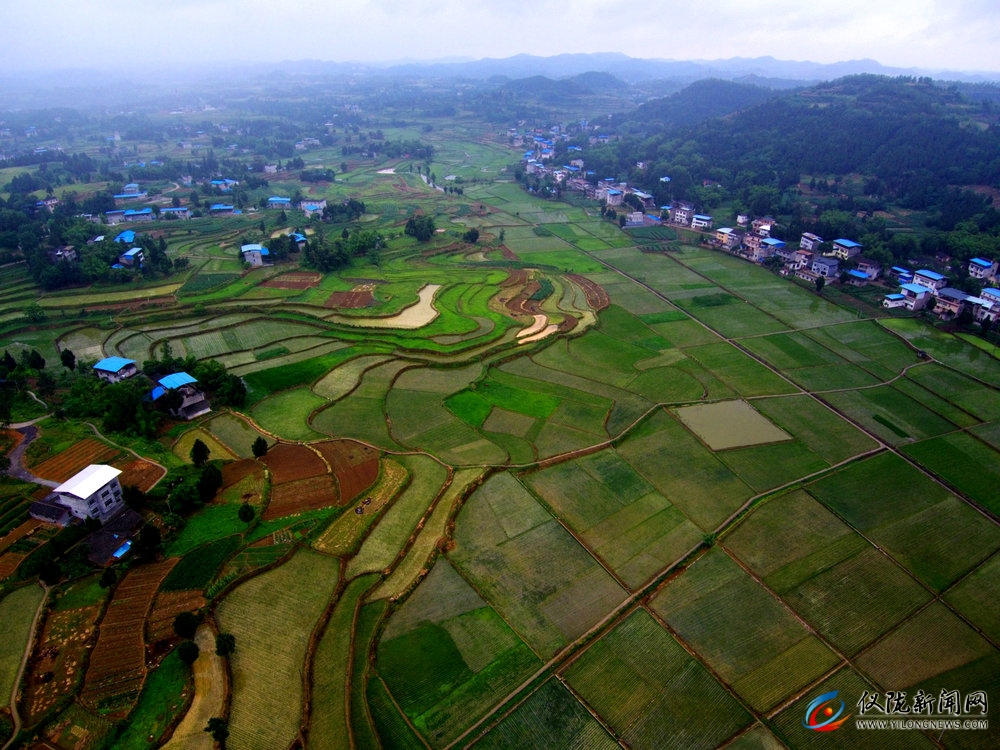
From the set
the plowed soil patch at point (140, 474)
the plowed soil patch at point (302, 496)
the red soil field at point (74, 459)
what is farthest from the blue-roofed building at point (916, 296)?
the red soil field at point (74, 459)

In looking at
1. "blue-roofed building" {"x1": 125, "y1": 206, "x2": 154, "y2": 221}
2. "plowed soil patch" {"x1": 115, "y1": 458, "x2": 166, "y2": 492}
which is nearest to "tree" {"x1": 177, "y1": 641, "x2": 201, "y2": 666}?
"plowed soil patch" {"x1": 115, "y1": 458, "x2": 166, "y2": 492}

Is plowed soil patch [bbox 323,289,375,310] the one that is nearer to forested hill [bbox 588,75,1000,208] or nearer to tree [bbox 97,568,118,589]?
tree [bbox 97,568,118,589]

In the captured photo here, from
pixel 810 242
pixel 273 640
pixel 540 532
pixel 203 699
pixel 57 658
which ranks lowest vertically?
pixel 540 532

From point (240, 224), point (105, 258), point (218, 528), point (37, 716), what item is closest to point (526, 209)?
point (240, 224)

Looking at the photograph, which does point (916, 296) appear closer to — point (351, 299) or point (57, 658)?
point (351, 299)

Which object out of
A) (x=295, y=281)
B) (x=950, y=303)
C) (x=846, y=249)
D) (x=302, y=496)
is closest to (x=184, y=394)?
(x=302, y=496)

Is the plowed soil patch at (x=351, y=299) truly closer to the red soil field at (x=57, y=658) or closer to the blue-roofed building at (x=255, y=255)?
the blue-roofed building at (x=255, y=255)

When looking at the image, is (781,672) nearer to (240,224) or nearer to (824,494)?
(824,494)
